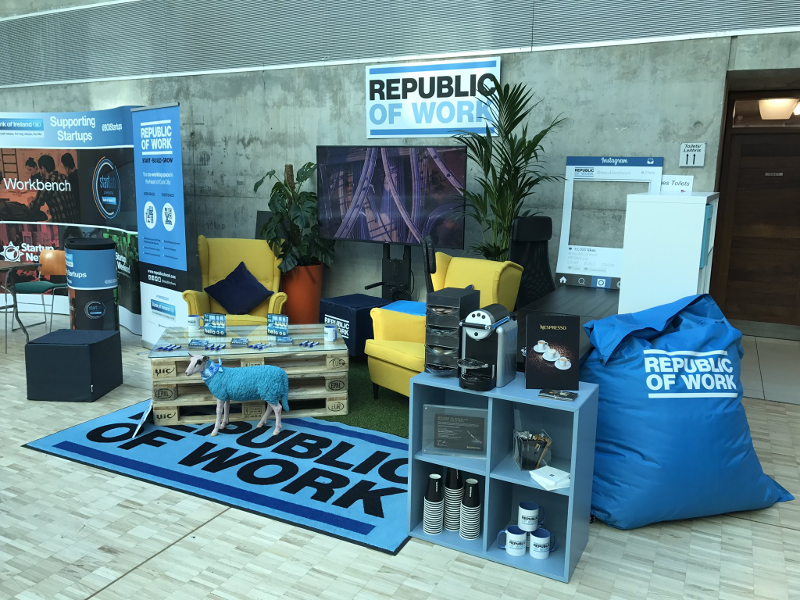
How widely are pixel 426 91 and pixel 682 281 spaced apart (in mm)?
3406

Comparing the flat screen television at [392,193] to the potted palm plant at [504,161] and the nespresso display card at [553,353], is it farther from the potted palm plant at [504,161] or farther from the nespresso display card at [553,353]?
the nespresso display card at [553,353]

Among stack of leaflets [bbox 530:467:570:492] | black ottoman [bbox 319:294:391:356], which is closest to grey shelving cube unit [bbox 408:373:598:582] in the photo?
stack of leaflets [bbox 530:467:570:492]

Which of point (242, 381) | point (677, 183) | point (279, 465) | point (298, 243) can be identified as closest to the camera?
point (279, 465)

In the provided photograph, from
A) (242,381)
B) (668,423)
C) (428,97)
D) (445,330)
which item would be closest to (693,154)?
(428,97)

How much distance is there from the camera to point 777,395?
4.80 m

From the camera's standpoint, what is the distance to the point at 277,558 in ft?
8.87

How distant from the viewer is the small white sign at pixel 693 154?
4910 millimetres

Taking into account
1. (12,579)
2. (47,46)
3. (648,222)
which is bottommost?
(12,579)

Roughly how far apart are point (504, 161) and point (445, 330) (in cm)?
273

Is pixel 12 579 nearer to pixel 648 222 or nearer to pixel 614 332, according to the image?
pixel 614 332

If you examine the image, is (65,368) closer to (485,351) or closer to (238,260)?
(238,260)

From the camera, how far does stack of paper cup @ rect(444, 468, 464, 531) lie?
283 cm

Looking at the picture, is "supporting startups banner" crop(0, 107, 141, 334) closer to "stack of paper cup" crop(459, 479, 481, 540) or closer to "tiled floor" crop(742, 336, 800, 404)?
"stack of paper cup" crop(459, 479, 481, 540)

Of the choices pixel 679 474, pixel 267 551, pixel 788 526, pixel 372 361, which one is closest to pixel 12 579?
pixel 267 551
